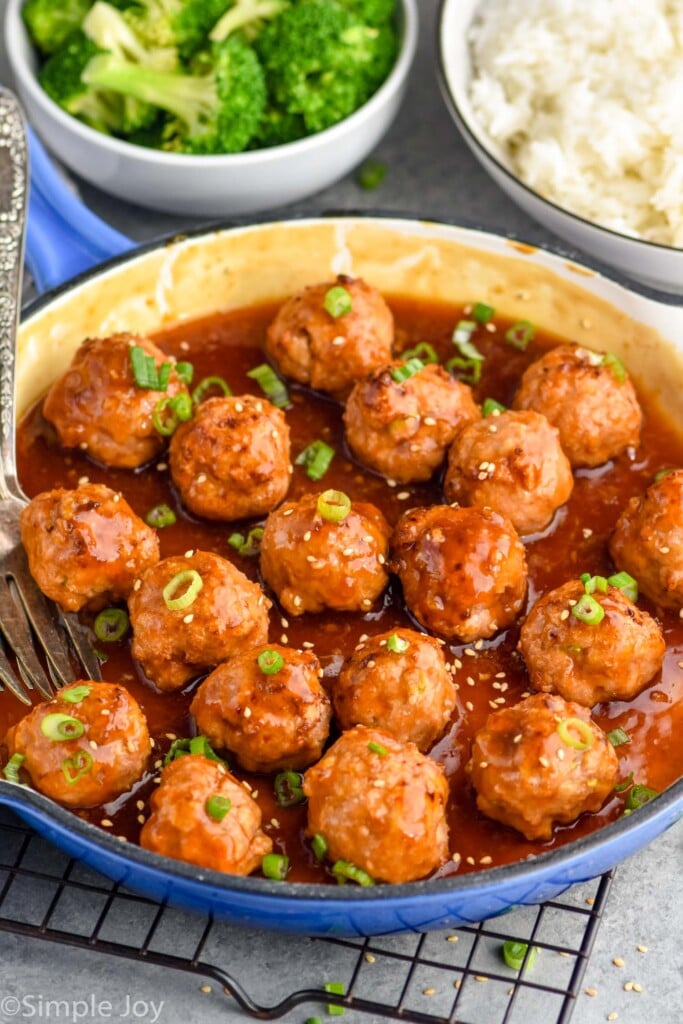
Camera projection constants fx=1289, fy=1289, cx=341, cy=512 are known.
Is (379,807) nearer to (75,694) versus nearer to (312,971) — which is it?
(312,971)

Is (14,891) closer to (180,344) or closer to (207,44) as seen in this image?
(180,344)

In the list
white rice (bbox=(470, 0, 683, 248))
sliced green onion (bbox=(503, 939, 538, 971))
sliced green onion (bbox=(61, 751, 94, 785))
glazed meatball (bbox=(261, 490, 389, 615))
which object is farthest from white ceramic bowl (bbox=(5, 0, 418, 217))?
sliced green onion (bbox=(503, 939, 538, 971))

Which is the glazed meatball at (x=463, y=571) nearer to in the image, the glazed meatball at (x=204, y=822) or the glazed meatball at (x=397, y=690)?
the glazed meatball at (x=397, y=690)

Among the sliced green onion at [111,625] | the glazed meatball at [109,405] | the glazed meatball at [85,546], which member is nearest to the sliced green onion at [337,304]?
the glazed meatball at [109,405]

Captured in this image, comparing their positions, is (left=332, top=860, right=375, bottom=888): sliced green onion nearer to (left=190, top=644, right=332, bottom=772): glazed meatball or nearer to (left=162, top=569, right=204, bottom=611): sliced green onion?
(left=190, top=644, right=332, bottom=772): glazed meatball

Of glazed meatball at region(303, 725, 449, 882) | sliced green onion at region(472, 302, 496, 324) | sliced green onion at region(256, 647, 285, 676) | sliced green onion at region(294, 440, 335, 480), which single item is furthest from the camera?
sliced green onion at region(472, 302, 496, 324)

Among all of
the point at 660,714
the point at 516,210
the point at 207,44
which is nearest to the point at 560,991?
the point at 660,714
